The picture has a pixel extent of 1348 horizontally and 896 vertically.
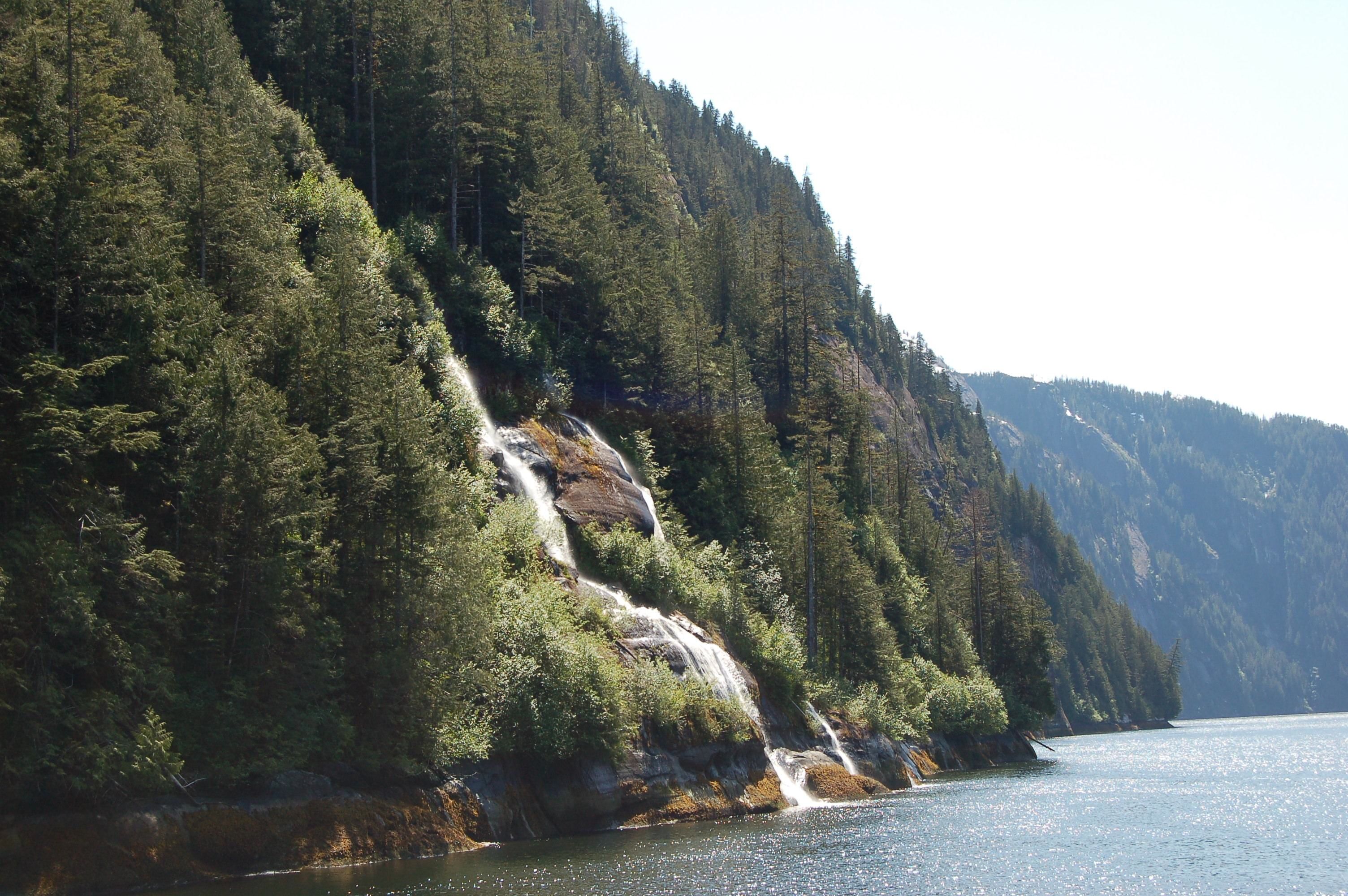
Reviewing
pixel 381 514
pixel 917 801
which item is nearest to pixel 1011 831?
pixel 917 801

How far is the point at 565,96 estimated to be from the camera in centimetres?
11806

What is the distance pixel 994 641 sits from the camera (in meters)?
113

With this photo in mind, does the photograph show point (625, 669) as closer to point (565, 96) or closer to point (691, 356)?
point (691, 356)

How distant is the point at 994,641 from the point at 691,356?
49.5 m

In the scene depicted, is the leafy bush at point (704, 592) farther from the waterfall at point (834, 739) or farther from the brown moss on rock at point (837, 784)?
the brown moss on rock at point (837, 784)

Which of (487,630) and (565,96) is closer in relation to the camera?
(487,630)

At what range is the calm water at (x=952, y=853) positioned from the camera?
3291cm

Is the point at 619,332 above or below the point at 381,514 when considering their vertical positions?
above

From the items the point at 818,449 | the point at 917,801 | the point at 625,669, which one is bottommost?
the point at 917,801

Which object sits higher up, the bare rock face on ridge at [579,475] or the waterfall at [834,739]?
the bare rock face on ridge at [579,475]

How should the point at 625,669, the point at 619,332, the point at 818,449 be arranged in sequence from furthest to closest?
1. the point at 818,449
2. the point at 619,332
3. the point at 625,669

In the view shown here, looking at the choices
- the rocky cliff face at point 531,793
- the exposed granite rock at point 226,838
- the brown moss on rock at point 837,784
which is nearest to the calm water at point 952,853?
the exposed granite rock at point 226,838

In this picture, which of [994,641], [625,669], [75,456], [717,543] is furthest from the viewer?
[994,641]

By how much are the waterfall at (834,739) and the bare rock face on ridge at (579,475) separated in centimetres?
1369
